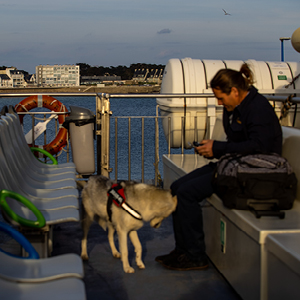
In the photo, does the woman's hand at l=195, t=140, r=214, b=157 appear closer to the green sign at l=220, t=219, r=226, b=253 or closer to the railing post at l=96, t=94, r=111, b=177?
the green sign at l=220, t=219, r=226, b=253

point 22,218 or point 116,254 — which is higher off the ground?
point 22,218

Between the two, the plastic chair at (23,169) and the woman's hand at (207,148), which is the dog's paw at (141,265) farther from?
the woman's hand at (207,148)

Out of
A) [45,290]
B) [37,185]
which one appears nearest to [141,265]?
[37,185]

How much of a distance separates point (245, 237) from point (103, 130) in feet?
13.0

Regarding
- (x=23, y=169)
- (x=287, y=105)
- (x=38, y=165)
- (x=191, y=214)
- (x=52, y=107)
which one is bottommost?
(x=191, y=214)

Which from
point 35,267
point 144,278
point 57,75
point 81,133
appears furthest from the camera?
point 57,75

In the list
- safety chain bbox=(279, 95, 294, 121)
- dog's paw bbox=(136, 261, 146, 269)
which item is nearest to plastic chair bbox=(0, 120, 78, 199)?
dog's paw bbox=(136, 261, 146, 269)

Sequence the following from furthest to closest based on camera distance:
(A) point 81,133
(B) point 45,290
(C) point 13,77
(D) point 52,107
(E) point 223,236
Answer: (C) point 13,77 < (D) point 52,107 < (A) point 81,133 < (E) point 223,236 < (B) point 45,290

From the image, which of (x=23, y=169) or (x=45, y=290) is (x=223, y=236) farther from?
(x=23, y=169)

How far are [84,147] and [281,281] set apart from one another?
4.48 meters

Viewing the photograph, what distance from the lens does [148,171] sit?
13367mm

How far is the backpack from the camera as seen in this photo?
2861 mm

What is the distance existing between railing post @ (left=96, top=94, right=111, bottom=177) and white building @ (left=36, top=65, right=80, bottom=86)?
6511 centimetres

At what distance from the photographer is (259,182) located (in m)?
2.86
